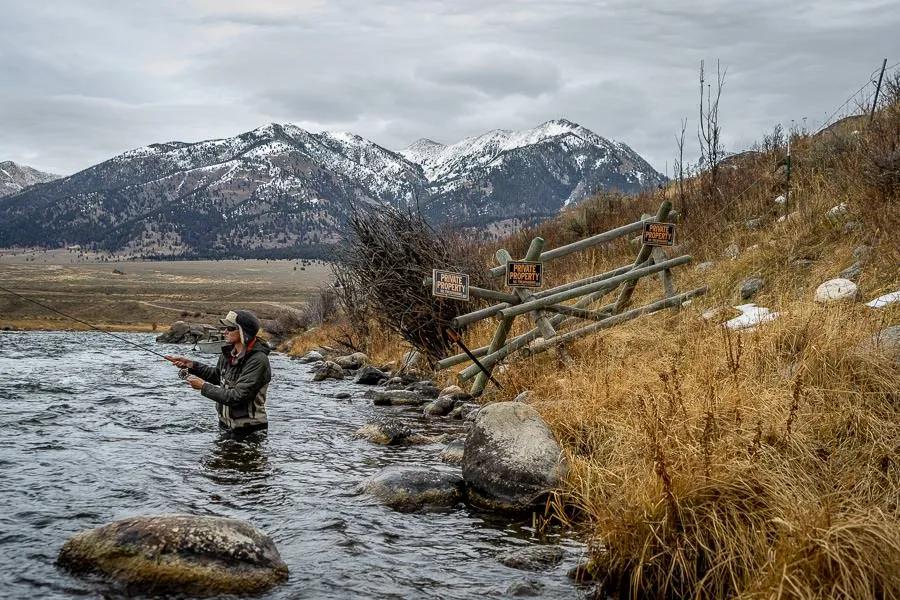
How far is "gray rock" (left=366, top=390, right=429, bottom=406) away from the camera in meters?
11.3

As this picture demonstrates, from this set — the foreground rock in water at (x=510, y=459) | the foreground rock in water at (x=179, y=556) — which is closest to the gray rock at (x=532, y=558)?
the foreground rock in water at (x=510, y=459)

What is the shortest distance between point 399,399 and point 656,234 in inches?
181

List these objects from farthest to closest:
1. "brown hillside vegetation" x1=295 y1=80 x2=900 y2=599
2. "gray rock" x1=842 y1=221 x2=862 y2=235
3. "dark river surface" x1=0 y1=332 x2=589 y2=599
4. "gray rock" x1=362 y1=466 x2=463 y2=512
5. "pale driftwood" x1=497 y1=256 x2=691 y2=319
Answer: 1. "gray rock" x1=842 y1=221 x2=862 y2=235
2. "pale driftwood" x1=497 y1=256 x2=691 y2=319
3. "gray rock" x1=362 y1=466 x2=463 y2=512
4. "dark river surface" x1=0 y1=332 x2=589 y2=599
5. "brown hillside vegetation" x1=295 y1=80 x2=900 y2=599

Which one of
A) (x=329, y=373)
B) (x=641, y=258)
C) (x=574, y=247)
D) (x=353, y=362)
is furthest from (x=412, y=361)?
(x=574, y=247)

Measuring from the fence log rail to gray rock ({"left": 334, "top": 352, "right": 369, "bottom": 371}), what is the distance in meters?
7.83

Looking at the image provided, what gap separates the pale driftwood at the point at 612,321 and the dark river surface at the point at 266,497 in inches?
57.6

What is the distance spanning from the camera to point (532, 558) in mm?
4512

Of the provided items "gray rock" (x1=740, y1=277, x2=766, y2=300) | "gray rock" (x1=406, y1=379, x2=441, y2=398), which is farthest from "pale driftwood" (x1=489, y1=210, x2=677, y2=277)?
"gray rock" (x1=406, y1=379, x2=441, y2=398)

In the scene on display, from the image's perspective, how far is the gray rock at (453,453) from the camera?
7.04 meters

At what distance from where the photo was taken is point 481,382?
9414 mm

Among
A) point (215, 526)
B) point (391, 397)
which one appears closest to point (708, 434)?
point (215, 526)

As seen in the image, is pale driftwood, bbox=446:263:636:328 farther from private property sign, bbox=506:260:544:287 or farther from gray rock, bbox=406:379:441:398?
gray rock, bbox=406:379:441:398

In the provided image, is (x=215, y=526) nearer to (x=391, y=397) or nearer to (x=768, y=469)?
(x=768, y=469)

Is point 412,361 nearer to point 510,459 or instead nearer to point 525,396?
point 525,396
